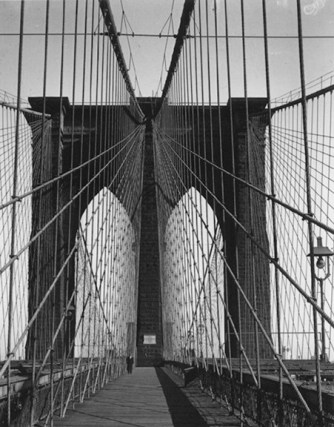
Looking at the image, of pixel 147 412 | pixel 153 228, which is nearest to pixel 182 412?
pixel 147 412

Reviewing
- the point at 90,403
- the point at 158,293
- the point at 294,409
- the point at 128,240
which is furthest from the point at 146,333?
the point at 294,409

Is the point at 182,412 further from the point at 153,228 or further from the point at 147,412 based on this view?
the point at 153,228

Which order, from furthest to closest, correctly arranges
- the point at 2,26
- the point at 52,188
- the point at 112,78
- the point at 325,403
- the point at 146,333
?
the point at 146,333
the point at 52,188
the point at 2,26
the point at 112,78
the point at 325,403

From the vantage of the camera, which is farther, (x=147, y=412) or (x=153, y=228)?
(x=153, y=228)

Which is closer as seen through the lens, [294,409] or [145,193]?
[294,409]

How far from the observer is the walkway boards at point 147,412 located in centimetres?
414

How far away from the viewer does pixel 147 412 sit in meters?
4.88

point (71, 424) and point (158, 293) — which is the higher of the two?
point (158, 293)

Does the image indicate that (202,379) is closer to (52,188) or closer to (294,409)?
(294,409)

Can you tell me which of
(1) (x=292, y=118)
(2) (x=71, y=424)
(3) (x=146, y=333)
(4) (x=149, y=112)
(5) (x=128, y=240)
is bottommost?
(2) (x=71, y=424)

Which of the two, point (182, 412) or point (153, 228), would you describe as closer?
point (182, 412)

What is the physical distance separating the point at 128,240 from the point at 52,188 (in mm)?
2066

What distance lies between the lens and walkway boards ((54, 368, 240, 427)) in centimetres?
414

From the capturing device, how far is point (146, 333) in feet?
60.9
